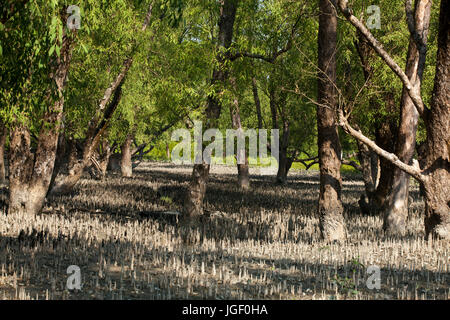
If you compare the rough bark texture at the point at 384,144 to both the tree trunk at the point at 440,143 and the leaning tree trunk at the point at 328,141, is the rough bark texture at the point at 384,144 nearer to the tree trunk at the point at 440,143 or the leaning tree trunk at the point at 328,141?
the leaning tree trunk at the point at 328,141

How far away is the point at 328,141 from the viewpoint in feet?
38.6

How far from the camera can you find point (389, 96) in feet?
55.1

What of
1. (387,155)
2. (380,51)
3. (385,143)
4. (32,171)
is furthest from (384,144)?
(32,171)

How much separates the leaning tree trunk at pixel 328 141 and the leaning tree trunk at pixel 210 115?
3.68 metres

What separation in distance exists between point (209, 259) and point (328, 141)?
4.37 meters

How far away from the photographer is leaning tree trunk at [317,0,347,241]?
11766 millimetres

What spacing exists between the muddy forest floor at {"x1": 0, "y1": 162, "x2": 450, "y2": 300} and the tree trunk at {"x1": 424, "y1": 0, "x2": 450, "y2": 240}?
0.67 meters

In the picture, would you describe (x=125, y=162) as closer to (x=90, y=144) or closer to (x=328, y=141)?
(x=90, y=144)

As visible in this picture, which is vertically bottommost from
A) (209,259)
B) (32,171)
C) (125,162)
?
(209,259)

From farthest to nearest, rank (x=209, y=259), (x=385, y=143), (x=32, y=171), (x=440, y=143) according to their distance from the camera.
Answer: (x=385, y=143)
(x=32, y=171)
(x=440, y=143)
(x=209, y=259)

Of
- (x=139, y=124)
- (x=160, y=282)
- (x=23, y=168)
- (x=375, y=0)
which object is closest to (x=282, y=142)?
(x=139, y=124)

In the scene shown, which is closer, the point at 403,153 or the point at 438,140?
the point at 438,140

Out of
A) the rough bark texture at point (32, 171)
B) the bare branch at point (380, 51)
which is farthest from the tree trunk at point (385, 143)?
the rough bark texture at point (32, 171)

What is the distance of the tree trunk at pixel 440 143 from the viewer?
10.4 m
